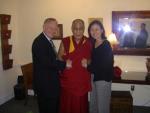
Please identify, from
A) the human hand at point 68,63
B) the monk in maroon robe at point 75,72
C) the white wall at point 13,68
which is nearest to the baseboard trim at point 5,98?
the white wall at point 13,68

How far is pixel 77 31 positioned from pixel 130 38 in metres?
1.55

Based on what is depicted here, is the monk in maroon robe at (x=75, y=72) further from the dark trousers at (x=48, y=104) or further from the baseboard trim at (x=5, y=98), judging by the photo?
the baseboard trim at (x=5, y=98)

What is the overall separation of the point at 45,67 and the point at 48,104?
1.44 ft

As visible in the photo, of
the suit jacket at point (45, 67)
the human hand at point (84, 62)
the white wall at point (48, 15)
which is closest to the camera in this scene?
the suit jacket at point (45, 67)

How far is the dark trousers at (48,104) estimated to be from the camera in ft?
8.97

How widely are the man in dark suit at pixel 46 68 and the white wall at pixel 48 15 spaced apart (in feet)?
5.52

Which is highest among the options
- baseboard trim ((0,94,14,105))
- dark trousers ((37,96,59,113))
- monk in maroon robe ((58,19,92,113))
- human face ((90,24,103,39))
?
human face ((90,24,103,39))

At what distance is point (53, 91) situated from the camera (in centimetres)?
272

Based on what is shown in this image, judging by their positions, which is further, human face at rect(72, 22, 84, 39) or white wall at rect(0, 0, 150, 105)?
white wall at rect(0, 0, 150, 105)

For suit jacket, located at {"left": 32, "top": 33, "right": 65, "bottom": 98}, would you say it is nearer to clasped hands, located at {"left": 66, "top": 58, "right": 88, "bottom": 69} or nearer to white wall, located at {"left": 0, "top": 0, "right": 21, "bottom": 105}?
clasped hands, located at {"left": 66, "top": 58, "right": 88, "bottom": 69}

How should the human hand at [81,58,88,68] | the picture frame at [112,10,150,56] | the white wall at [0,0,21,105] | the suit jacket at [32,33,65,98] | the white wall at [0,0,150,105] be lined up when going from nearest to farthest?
the suit jacket at [32,33,65,98] < the human hand at [81,58,88,68] < the picture frame at [112,10,150,56] < the white wall at [0,0,150,105] < the white wall at [0,0,21,105]

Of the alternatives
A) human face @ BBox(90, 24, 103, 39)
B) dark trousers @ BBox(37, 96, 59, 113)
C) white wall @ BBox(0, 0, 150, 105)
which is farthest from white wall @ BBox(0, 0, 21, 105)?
human face @ BBox(90, 24, 103, 39)

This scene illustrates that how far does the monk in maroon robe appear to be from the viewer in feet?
9.33

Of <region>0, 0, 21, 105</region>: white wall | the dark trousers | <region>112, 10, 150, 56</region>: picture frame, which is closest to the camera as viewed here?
the dark trousers
